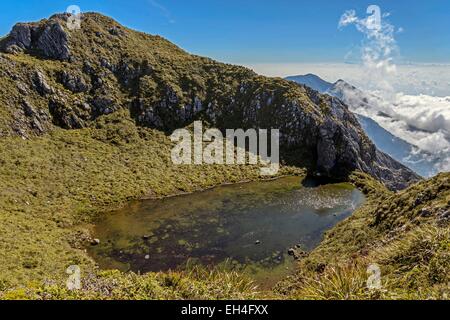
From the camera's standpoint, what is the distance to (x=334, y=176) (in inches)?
3504

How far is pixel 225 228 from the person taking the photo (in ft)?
171

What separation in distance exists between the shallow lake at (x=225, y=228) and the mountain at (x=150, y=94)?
26.9 metres

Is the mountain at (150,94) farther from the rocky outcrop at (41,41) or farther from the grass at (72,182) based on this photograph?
the grass at (72,182)

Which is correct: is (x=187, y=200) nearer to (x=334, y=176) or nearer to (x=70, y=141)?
(x=70, y=141)

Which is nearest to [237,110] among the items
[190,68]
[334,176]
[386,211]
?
[190,68]

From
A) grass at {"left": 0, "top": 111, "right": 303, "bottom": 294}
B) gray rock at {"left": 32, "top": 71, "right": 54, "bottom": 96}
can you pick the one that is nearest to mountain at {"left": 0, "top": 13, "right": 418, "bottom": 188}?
gray rock at {"left": 32, "top": 71, "right": 54, "bottom": 96}

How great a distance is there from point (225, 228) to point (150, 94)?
212ft

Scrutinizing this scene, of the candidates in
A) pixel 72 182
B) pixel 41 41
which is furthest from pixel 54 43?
pixel 72 182

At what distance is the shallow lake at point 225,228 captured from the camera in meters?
41.6

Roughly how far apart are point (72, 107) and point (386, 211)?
80.5m

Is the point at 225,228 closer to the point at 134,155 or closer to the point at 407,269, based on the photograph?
the point at 134,155

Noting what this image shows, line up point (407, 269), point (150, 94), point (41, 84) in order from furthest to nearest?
point (150, 94) → point (41, 84) → point (407, 269)

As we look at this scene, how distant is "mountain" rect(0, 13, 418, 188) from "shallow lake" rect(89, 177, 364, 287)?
88.4 feet

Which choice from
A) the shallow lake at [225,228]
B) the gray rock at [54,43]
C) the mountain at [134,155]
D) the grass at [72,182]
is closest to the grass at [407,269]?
the mountain at [134,155]
